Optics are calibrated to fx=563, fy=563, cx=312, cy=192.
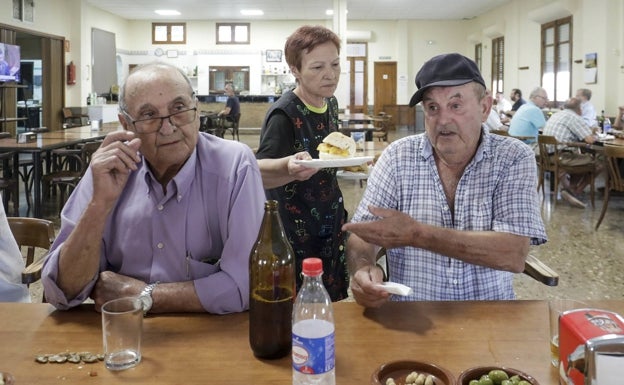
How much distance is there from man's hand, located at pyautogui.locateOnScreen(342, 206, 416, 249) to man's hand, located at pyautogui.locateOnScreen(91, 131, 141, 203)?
649 mm

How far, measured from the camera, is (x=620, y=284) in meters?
4.10

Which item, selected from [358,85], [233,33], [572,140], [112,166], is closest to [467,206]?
[112,166]

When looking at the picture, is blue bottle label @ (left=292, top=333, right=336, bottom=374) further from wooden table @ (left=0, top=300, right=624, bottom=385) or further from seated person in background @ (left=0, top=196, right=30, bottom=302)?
seated person in background @ (left=0, top=196, right=30, bottom=302)

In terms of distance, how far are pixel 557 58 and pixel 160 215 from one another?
41.8 feet

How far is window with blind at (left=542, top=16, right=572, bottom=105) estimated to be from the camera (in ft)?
39.4

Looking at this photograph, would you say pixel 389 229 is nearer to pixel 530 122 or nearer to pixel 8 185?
pixel 8 185

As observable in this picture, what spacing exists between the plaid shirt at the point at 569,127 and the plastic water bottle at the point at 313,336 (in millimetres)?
6783

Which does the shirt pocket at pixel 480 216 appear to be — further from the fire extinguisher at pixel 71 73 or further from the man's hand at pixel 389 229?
the fire extinguisher at pixel 71 73

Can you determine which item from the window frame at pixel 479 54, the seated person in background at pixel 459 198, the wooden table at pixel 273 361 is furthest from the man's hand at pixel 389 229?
the window frame at pixel 479 54

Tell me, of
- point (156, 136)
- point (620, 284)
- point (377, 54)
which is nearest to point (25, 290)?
point (156, 136)

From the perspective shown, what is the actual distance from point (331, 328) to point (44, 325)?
782 millimetres

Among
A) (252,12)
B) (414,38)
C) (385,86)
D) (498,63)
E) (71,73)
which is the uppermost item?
(252,12)

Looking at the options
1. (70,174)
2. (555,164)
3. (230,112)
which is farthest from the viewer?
(230,112)

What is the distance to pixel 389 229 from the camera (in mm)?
1623
